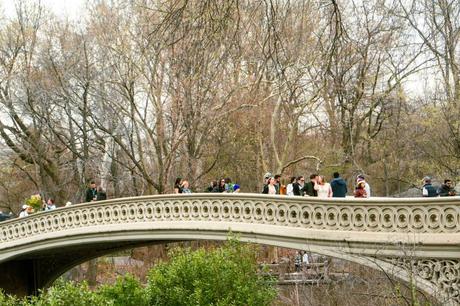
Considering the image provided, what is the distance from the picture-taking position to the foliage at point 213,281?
1210 centimetres

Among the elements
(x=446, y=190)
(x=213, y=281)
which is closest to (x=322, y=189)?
(x=446, y=190)

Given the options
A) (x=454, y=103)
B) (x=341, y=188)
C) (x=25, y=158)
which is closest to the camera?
(x=341, y=188)

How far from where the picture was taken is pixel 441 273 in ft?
37.7

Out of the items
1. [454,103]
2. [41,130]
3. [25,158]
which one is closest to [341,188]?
[454,103]

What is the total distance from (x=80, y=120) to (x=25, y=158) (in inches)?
157

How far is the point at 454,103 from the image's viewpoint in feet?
72.5

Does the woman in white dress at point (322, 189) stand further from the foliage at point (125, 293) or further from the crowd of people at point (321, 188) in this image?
the foliage at point (125, 293)

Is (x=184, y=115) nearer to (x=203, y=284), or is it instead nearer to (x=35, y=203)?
(x=35, y=203)

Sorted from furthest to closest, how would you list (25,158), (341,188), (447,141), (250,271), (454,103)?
(25,158)
(447,141)
(454,103)
(341,188)
(250,271)

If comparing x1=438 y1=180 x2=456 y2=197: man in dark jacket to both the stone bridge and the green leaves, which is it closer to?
the stone bridge

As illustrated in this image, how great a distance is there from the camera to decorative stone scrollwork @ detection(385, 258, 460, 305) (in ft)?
36.9

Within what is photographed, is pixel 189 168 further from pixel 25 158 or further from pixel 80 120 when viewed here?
pixel 25 158

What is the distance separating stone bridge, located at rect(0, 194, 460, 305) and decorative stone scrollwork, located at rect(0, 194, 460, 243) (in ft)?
0.05

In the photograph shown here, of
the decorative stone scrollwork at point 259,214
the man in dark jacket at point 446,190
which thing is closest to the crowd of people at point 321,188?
the decorative stone scrollwork at point 259,214
